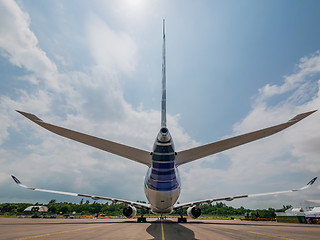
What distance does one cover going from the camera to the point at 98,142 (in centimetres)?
790

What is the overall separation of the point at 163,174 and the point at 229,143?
482 centimetres

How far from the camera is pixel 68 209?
327 ft

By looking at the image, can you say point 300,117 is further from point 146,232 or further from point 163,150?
point 146,232

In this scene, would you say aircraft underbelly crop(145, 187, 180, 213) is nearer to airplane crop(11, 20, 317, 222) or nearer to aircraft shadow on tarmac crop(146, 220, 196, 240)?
airplane crop(11, 20, 317, 222)

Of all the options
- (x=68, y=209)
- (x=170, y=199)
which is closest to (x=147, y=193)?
(x=170, y=199)

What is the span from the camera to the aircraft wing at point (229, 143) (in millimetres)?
7059

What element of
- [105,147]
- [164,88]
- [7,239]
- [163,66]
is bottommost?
[7,239]

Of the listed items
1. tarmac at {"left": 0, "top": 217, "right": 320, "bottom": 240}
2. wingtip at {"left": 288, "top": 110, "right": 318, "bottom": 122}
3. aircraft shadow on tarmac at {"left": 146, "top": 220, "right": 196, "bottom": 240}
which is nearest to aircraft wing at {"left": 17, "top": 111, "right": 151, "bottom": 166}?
tarmac at {"left": 0, "top": 217, "right": 320, "bottom": 240}

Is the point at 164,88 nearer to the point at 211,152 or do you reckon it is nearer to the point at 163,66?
the point at 163,66

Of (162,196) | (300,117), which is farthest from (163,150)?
(300,117)

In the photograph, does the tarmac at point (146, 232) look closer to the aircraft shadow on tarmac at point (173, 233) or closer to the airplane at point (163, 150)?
the aircraft shadow on tarmac at point (173, 233)

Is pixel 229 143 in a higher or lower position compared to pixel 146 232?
higher

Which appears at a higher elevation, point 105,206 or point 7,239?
point 105,206

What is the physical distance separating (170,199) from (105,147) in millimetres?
6664
